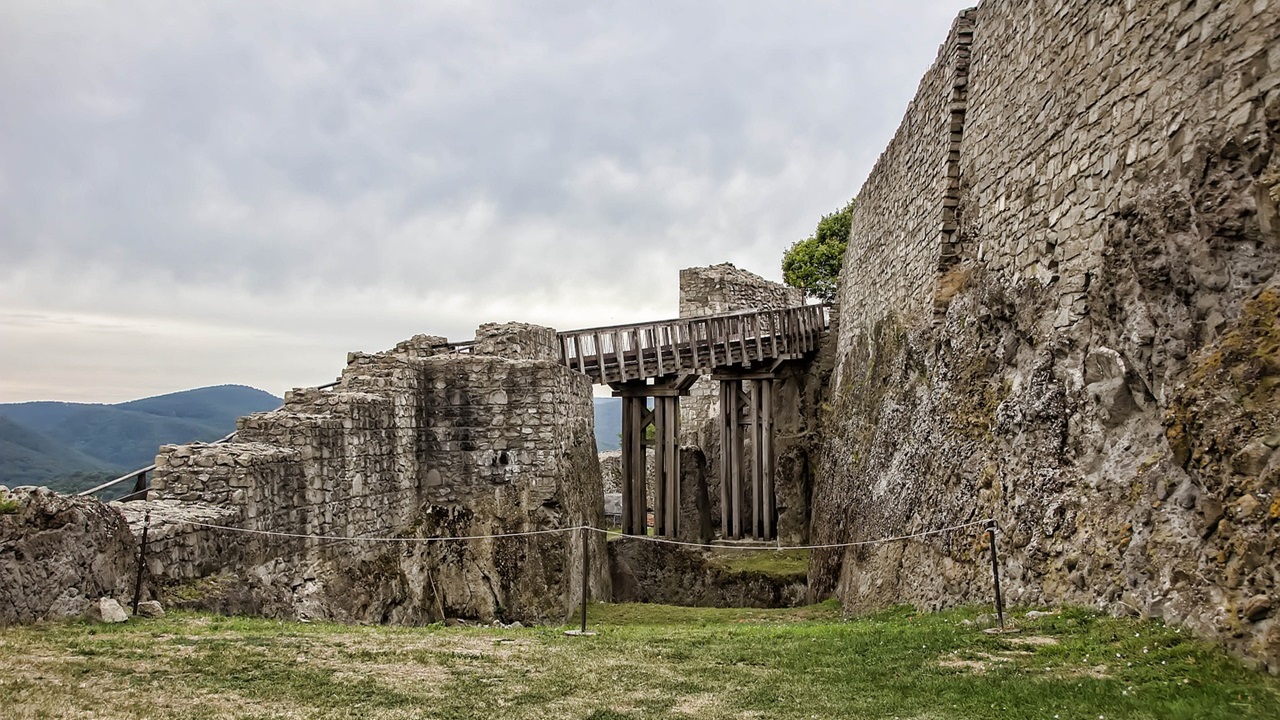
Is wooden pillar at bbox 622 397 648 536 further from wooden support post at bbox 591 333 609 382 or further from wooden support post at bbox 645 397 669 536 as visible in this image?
wooden support post at bbox 591 333 609 382

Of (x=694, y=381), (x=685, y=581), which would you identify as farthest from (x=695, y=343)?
(x=685, y=581)

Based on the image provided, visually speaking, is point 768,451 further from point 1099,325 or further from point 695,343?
point 1099,325

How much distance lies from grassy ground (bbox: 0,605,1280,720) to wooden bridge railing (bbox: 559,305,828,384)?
34.3ft

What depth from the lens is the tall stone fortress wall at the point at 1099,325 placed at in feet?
17.8

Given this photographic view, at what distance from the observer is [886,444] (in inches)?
536

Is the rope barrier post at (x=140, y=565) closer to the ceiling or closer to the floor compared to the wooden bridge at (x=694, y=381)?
closer to the floor

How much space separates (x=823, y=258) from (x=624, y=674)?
33065 millimetres

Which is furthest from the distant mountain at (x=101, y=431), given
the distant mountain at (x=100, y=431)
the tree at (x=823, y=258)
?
the tree at (x=823, y=258)

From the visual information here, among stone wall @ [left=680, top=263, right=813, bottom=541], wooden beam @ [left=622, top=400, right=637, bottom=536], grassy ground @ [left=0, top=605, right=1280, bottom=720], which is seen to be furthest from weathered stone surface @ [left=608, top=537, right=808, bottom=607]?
grassy ground @ [left=0, top=605, right=1280, bottom=720]

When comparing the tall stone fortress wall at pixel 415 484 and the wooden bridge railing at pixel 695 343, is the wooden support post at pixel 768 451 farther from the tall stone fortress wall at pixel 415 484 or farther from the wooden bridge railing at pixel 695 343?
the tall stone fortress wall at pixel 415 484

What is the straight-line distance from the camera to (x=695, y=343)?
20.6m

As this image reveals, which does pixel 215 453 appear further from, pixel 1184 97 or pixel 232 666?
pixel 1184 97

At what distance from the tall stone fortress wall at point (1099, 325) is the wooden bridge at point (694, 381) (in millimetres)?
7466

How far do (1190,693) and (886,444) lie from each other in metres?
8.87
